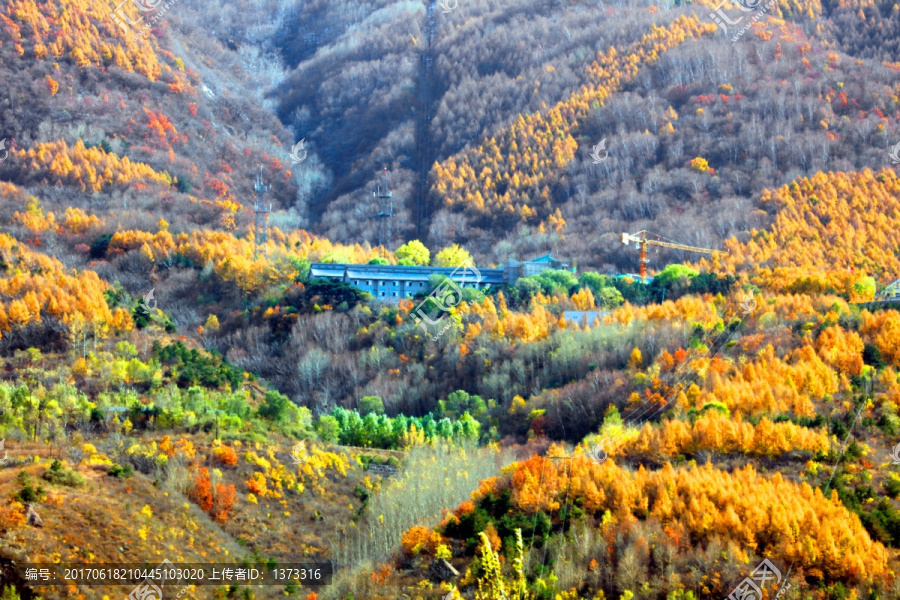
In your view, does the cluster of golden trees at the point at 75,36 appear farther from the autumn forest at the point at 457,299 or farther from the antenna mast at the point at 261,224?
the antenna mast at the point at 261,224

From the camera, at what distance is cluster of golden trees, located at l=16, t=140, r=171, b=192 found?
101m

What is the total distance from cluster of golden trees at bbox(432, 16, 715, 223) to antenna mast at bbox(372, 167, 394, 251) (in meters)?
5.47

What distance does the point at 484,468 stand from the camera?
162 ft

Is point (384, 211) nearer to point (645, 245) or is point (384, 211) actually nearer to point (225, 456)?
point (645, 245)

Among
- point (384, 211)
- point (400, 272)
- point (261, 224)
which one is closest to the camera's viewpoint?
point (400, 272)

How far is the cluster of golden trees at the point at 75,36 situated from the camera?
11650 centimetres

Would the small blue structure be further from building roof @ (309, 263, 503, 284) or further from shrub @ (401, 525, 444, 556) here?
shrub @ (401, 525, 444, 556)

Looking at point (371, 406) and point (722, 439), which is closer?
point (722, 439)

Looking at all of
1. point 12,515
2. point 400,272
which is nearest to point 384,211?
point 400,272

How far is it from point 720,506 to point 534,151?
249 ft

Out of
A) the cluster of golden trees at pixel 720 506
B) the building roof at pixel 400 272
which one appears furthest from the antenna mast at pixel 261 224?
the cluster of golden trees at pixel 720 506

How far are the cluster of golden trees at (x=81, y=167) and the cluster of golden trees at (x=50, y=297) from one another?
26092mm

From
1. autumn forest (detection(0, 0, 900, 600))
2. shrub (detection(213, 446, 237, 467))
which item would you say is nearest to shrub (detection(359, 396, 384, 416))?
Answer: autumn forest (detection(0, 0, 900, 600))

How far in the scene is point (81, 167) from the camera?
102 meters
